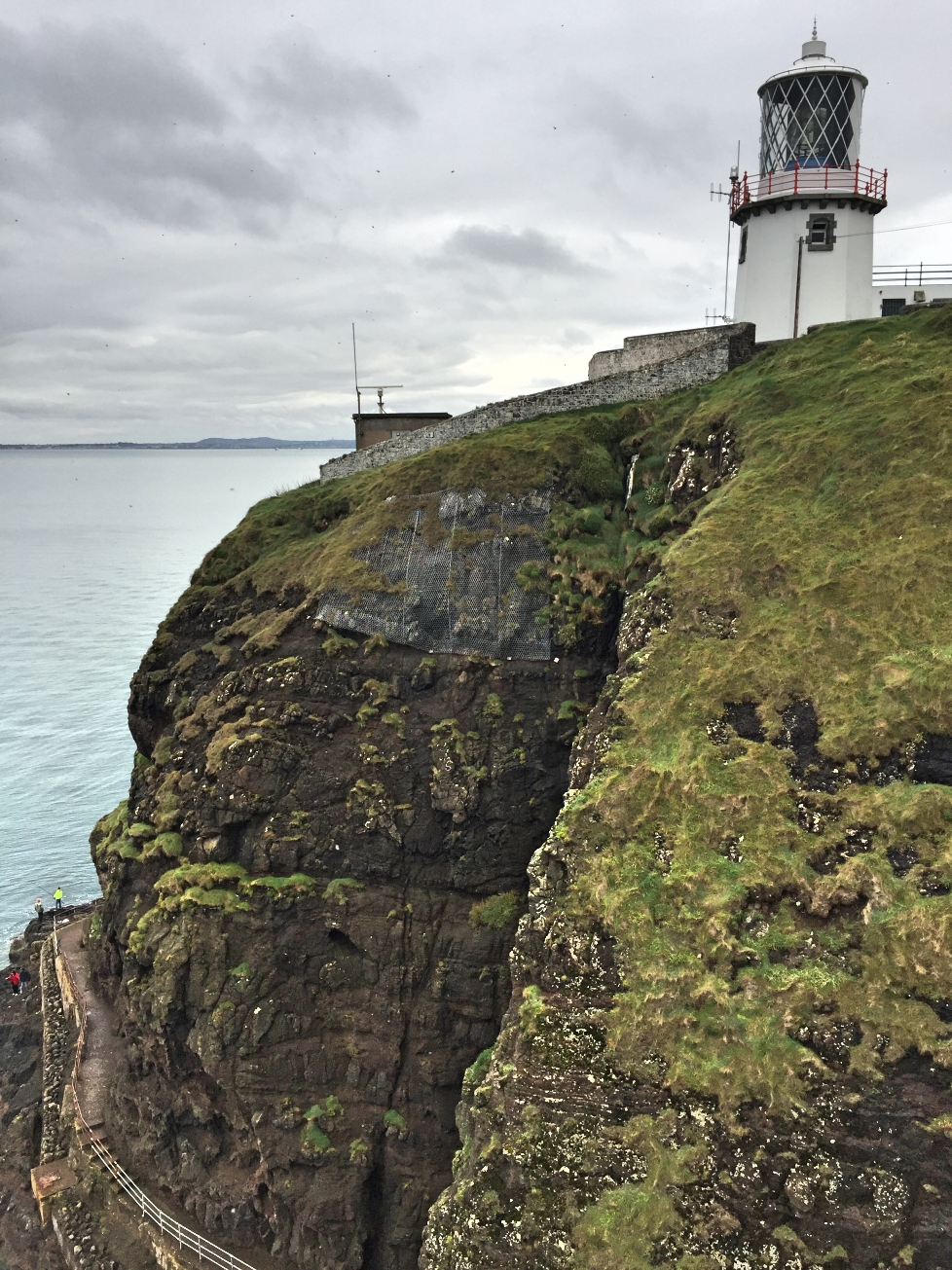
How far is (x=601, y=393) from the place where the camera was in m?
31.6

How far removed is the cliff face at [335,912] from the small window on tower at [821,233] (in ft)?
47.6

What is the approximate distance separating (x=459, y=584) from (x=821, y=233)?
19759 mm

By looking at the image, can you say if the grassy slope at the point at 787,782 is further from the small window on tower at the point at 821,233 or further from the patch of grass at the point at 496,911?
the small window on tower at the point at 821,233

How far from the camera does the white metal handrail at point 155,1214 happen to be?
22.6m

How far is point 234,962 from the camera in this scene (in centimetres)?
2342

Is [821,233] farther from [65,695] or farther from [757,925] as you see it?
[65,695]

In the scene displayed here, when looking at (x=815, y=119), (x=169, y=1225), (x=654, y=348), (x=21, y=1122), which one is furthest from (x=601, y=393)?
(x=21, y=1122)

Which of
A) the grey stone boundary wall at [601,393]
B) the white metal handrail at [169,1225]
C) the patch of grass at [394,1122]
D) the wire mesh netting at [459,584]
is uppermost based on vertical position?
the grey stone boundary wall at [601,393]

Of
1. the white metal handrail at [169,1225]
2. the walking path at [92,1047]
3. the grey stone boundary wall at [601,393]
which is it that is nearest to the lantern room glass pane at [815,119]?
the grey stone boundary wall at [601,393]

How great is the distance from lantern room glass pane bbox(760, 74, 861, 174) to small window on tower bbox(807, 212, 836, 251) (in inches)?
71.8

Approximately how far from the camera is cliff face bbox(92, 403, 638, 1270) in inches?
883

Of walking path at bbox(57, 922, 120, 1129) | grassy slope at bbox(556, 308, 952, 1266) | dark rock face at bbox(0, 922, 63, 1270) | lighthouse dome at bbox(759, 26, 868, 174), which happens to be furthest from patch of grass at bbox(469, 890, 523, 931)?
lighthouse dome at bbox(759, 26, 868, 174)

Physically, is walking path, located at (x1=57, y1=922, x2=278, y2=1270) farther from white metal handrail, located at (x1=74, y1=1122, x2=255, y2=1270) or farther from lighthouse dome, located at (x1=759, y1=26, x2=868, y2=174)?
lighthouse dome, located at (x1=759, y1=26, x2=868, y2=174)

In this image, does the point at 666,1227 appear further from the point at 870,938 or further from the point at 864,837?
the point at 864,837
